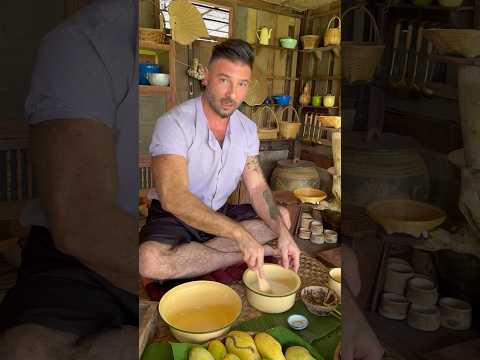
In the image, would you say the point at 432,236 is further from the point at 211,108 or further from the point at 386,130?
the point at 211,108

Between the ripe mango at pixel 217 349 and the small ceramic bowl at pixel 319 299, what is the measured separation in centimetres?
27

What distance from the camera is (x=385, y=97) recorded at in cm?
36

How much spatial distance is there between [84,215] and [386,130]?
333 mm

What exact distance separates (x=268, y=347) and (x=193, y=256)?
0.30 metres

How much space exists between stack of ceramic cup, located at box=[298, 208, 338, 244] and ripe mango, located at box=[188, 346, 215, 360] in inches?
17.9

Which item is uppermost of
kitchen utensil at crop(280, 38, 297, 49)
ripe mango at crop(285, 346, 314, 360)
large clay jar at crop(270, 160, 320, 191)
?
kitchen utensil at crop(280, 38, 297, 49)

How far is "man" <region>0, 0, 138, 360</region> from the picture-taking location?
297 mm

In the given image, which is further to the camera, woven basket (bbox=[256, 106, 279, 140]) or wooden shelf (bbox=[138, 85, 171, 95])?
woven basket (bbox=[256, 106, 279, 140])

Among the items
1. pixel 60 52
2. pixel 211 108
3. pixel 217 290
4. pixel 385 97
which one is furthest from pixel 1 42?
pixel 217 290

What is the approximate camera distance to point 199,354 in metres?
0.65

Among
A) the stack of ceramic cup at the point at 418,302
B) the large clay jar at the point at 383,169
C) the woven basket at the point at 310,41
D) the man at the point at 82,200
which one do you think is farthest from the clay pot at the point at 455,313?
the woven basket at the point at 310,41

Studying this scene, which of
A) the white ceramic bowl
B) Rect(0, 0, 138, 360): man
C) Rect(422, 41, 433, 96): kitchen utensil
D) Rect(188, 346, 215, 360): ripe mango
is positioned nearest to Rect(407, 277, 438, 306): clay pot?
Rect(422, 41, 433, 96): kitchen utensil

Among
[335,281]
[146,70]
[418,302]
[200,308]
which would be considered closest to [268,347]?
[200,308]

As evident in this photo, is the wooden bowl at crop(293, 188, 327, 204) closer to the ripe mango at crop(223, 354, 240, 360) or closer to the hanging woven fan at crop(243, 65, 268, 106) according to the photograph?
the hanging woven fan at crop(243, 65, 268, 106)
